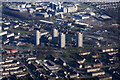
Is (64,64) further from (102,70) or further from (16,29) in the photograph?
(16,29)

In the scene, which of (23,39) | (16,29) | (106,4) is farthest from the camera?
(106,4)

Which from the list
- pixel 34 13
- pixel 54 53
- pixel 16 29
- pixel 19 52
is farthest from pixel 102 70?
pixel 34 13

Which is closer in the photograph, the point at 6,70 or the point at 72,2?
the point at 6,70

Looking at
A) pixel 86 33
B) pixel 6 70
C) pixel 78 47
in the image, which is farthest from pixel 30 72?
pixel 86 33

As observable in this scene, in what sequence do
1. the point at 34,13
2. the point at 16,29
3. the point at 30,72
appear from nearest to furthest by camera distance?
1. the point at 30,72
2. the point at 16,29
3. the point at 34,13

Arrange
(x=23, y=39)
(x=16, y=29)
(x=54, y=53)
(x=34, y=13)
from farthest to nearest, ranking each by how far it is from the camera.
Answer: (x=34, y=13) → (x=16, y=29) → (x=23, y=39) → (x=54, y=53)

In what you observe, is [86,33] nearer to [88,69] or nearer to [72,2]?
[88,69]
